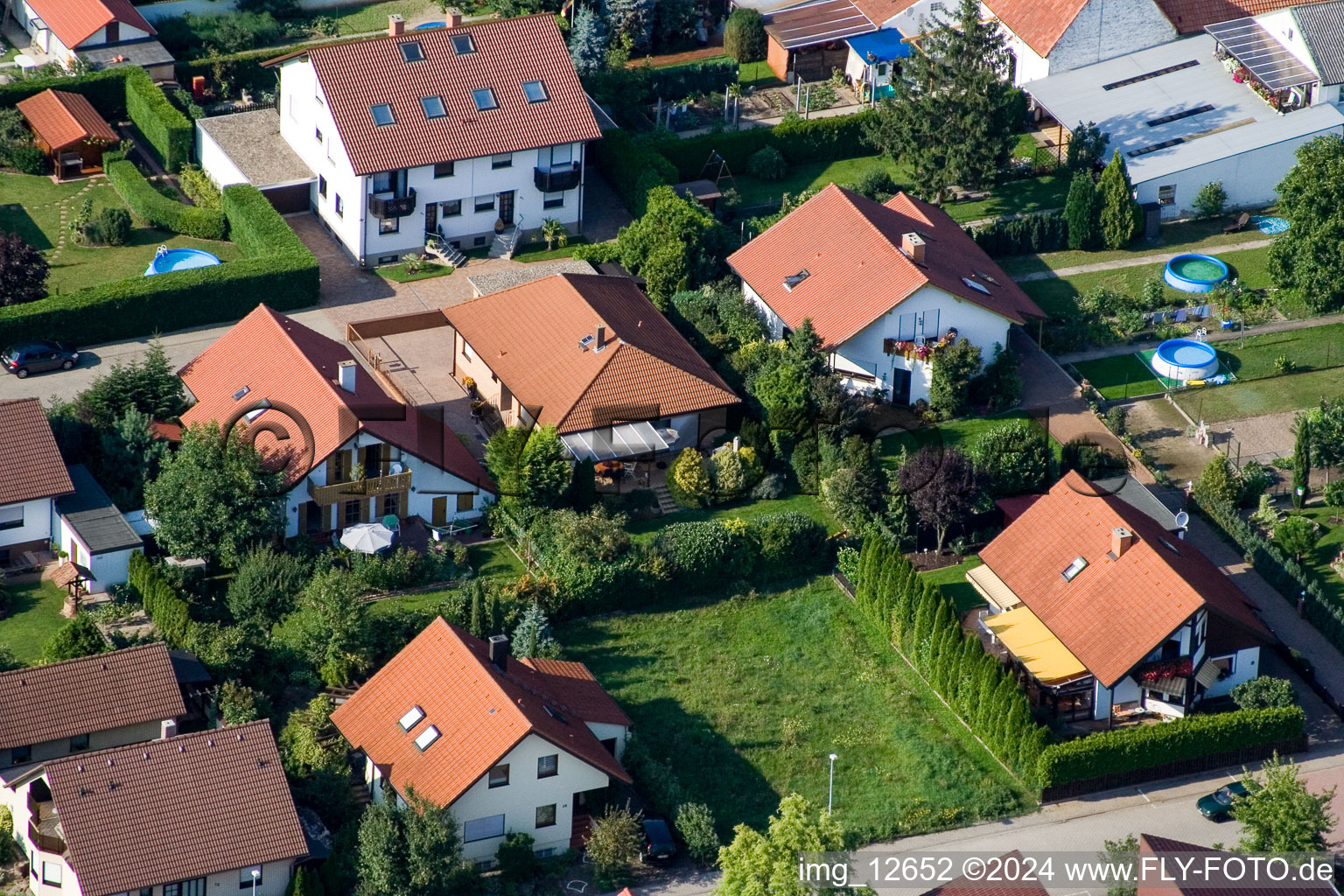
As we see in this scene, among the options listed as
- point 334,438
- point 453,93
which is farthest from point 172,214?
point 334,438

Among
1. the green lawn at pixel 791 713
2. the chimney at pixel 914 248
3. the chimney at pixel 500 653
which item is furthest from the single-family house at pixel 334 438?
the chimney at pixel 914 248

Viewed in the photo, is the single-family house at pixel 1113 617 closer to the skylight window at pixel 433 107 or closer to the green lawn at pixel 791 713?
the green lawn at pixel 791 713

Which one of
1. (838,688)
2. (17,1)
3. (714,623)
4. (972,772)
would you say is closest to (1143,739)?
(972,772)

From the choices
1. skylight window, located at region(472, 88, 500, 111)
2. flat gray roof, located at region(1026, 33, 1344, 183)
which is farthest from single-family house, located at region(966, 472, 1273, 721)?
skylight window, located at region(472, 88, 500, 111)

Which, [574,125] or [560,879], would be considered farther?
[574,125]

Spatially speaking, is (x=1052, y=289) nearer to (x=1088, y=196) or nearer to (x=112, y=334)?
(x=1088, y=196)

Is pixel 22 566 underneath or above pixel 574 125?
underneath
